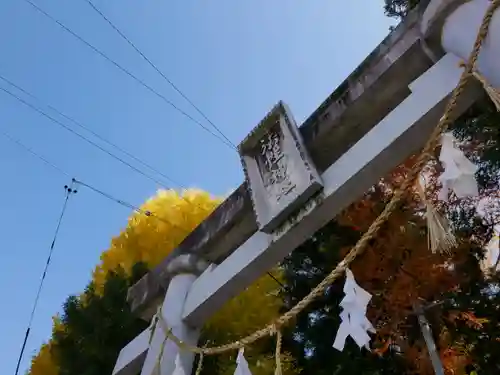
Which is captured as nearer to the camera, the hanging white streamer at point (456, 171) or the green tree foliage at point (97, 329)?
the hanging white streamer at point (456, 171)

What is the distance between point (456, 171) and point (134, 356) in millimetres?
3319

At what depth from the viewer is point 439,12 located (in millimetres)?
2895

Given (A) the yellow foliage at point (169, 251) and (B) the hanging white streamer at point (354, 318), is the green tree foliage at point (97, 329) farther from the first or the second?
(B) the hanging white streamer at point (354, 318)

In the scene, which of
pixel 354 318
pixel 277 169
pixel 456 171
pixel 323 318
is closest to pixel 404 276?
pixel 323 318

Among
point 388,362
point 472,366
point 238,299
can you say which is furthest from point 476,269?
point 238,299

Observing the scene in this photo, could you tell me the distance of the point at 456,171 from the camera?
7.23 ft

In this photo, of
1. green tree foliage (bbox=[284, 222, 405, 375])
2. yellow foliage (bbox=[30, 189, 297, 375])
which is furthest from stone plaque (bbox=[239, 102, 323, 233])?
yellow foliage (bbox=[30, 189, 297, 375])

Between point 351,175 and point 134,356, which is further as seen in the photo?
point 134,356

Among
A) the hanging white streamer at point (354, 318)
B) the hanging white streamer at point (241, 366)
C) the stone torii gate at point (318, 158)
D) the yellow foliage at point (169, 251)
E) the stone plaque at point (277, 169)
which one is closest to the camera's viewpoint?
the hanging white streamer at point (354, 318)

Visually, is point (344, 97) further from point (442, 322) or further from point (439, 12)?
point (442, 322)

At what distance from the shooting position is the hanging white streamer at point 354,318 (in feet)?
7.73

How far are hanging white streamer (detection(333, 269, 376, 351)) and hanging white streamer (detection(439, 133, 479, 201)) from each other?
66 centimetres

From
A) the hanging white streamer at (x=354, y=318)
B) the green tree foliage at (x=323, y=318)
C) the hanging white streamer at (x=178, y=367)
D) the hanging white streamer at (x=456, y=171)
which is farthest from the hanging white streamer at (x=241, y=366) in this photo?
the green tree foliage at (x=323, y=318)

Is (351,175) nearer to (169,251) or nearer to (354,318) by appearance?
(354,318)
